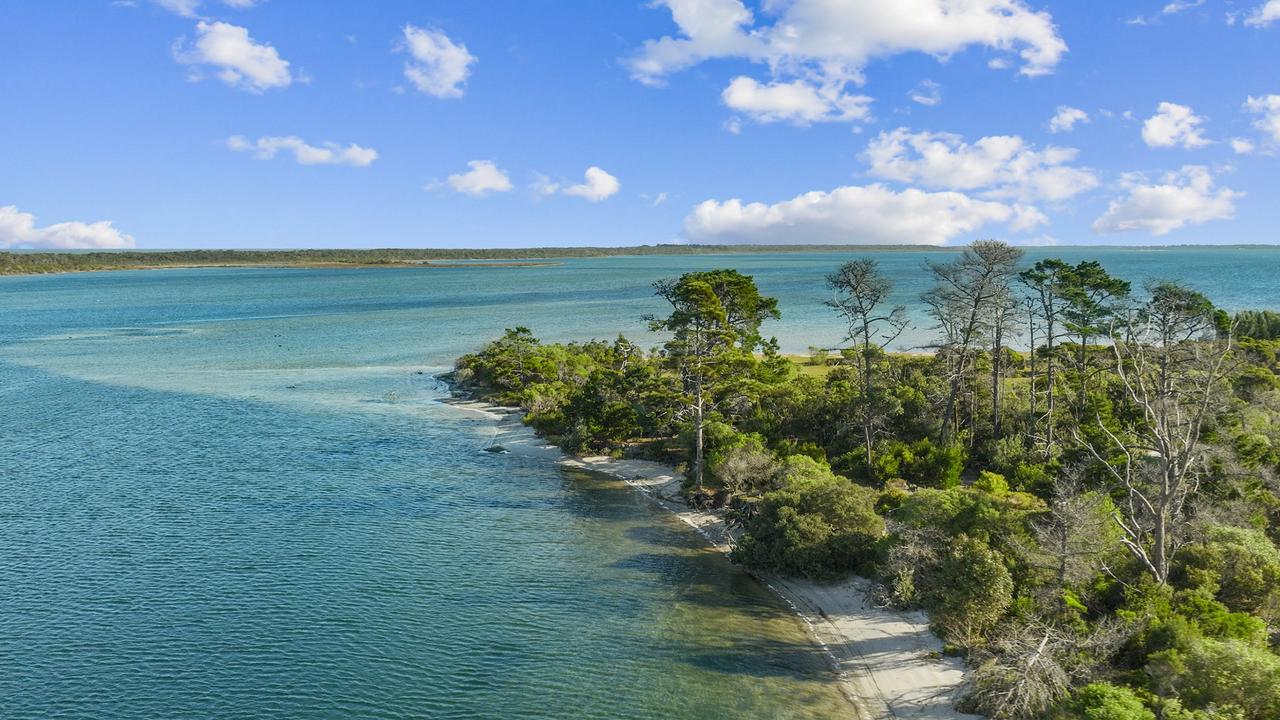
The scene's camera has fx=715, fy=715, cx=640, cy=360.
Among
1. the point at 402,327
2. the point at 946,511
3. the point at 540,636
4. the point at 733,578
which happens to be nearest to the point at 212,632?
the point at 540,636

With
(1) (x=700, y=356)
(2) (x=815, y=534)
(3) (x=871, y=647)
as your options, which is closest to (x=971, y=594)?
(3) (x=871, y=647)

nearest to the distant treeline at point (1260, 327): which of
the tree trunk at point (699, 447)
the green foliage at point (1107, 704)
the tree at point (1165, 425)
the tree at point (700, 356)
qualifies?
the tree at point (1165, 425)

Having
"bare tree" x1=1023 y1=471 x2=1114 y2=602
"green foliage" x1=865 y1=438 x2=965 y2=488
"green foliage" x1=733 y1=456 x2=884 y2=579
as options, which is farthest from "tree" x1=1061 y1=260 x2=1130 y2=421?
"green foliage" x1=733 y1=456 x2=884 y2=579

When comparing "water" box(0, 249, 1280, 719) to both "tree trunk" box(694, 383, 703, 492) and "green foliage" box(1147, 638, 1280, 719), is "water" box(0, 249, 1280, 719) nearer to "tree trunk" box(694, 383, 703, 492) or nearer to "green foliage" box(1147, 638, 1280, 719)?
"tree trunk" box(694, 383, 703, 492)

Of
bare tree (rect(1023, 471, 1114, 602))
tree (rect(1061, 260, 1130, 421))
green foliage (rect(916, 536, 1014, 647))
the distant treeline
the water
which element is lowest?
the water

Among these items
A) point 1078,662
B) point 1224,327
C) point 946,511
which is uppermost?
point 1224,327

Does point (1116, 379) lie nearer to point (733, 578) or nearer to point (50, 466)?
point (733, 578)
